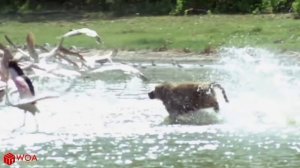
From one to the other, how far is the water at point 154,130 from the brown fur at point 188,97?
248 mm

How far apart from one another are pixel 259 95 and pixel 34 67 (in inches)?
154

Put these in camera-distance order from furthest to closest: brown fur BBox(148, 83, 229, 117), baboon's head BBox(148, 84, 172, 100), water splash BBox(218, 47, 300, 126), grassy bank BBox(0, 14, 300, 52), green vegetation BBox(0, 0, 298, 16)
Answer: green vegetation BBox(0, 0, 298, 16)
grassy bank BBox(0, 14, 300, 52)
water splash BBox(218, 47, 300, 126)
baboon's head BBox(148, 84, 172, 100)
brown fur BBox(148, 83, 229, 117)

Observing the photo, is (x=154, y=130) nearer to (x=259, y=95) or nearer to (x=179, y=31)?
(x=259, y=95)

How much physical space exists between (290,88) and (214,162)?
19.4 ft

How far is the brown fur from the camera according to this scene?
14.5 m

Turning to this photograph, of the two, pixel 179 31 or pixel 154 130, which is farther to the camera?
pixel 179 31

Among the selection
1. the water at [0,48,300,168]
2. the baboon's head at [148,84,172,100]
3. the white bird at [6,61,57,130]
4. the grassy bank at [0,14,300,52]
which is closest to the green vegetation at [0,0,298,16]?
the grassy bank at [0,14,300,52]

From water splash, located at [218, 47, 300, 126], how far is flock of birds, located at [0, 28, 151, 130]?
1666 mm

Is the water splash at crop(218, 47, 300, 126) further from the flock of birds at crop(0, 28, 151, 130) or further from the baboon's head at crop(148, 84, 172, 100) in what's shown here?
the flock of birds at crop(0, 28, 151, 130)

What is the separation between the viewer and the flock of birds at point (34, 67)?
13688mm

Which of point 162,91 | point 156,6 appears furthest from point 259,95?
point 156,6

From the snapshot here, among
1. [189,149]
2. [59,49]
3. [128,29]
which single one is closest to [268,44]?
[128,29]

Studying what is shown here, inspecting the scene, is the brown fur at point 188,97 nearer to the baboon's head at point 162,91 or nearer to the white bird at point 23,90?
the baboon's head at point 162,91

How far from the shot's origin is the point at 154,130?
14094mm
